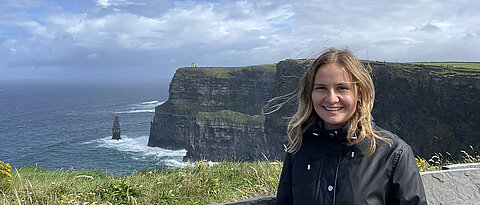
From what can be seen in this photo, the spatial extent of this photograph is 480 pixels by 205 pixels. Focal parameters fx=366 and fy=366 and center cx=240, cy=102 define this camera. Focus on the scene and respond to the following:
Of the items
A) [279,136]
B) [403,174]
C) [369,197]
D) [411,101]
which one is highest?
[403,174]

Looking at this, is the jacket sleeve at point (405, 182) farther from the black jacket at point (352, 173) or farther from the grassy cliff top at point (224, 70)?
the grassy cliff top at point (224, 70)

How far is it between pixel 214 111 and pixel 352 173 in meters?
91.8

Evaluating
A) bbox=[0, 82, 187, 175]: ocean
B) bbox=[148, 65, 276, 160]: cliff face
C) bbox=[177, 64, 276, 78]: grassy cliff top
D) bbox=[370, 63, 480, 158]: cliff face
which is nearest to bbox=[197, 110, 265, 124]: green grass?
bbox=[148, 65, 276, 160]: cliff face

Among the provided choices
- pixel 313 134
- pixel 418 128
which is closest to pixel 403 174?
pixel 313 134

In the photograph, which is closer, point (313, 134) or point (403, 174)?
point (403, 174)

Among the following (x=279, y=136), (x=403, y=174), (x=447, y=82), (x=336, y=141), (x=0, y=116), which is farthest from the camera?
(x=0, y=116)

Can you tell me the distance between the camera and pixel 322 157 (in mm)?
2506

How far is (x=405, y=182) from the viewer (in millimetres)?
2236

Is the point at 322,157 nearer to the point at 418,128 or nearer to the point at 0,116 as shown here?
the point at 418,128

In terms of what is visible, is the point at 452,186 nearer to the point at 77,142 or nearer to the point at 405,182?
the point at 405,182

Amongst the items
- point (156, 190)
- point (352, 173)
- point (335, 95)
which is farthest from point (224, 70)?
point (352, 173)

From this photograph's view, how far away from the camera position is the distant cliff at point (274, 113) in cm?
4066

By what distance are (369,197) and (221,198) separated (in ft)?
11.0

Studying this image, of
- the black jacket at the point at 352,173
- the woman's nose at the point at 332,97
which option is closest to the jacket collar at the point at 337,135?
the black jacket at the point at 352,173
